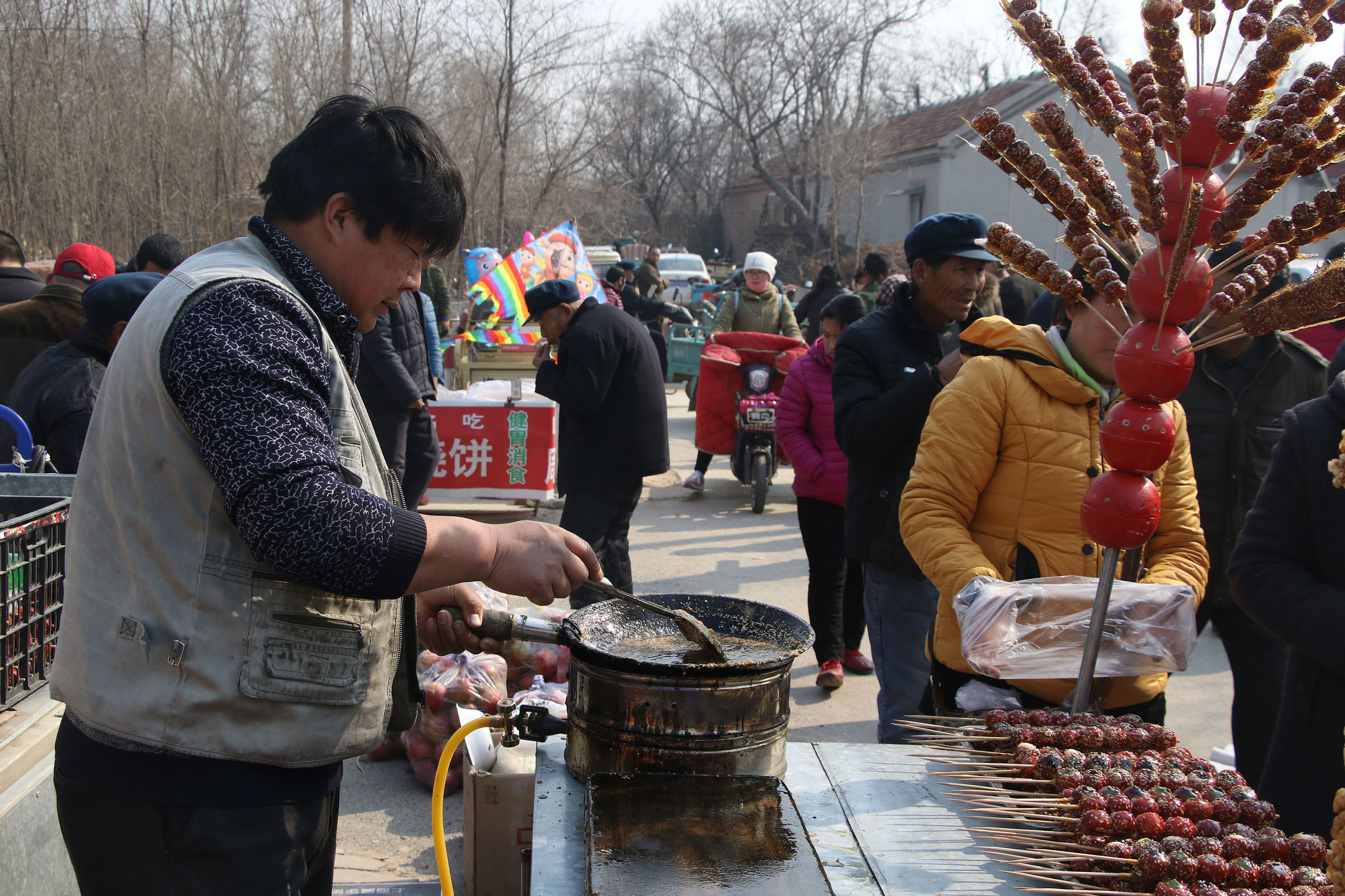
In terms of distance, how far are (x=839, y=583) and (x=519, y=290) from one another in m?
6.55

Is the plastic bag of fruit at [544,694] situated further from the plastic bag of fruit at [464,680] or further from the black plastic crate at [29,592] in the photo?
the black plastic crate at [29,592]

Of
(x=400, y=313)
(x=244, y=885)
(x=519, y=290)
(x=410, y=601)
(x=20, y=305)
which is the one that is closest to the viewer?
(x=244, y=885)

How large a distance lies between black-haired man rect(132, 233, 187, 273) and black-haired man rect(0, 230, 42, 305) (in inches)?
23.7

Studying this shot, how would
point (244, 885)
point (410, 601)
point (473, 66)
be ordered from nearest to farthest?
point (244, 885) → point (410, 601) → point (473, 66)

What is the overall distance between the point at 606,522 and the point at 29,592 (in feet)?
9.90

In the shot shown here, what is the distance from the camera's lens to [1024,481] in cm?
256

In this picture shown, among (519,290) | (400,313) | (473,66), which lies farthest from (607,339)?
(473,66)

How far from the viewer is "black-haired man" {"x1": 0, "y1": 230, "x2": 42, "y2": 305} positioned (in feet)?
18.4

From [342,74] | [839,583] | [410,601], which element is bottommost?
[839,583]

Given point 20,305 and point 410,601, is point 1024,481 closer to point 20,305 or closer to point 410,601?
point 410,601

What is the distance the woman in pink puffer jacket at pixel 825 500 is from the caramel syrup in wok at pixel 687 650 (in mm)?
2601

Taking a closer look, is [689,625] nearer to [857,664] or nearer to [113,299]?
[113,299]

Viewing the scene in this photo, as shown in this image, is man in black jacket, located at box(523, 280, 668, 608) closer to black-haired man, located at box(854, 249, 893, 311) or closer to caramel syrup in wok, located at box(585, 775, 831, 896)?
A: caramel syrup in wok, located at box(585, 775, 831, 896)

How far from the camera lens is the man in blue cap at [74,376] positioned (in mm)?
3732
